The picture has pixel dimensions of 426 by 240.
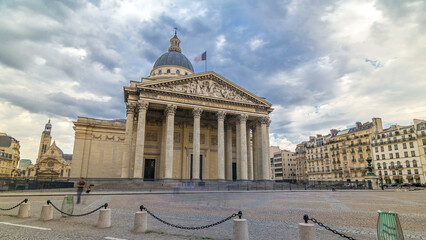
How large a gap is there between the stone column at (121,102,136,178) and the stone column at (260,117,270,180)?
1889 centimetres

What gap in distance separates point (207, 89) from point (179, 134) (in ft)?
29.1

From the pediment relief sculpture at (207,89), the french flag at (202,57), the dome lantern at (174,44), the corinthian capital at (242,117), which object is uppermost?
the dome lantern at (174,44)

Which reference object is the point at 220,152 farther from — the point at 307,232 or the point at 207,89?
the point at 307,232

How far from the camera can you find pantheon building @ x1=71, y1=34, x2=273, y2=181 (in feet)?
108

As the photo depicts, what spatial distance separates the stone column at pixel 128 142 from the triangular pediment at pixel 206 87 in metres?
3.64

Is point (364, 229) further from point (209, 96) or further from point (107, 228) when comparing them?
point (209, 96)

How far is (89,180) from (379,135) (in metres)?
64.0

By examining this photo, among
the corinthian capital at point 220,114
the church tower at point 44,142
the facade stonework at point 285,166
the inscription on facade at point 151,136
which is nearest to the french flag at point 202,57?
the corinthian capital at point 220,114

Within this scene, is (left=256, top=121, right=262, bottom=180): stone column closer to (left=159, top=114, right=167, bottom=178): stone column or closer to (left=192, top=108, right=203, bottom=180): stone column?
(left=192, top=108, right=203, bottom=180): stone column

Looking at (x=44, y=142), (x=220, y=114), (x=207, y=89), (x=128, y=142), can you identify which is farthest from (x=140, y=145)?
(x=44, y=142)

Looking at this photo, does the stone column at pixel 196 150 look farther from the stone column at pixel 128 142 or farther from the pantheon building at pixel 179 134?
the stone column at pixel 128 142

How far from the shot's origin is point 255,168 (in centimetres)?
Result: 4044

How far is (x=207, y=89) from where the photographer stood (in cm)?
3641

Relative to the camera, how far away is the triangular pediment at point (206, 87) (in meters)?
33.6
